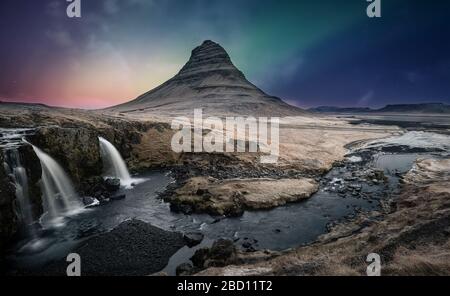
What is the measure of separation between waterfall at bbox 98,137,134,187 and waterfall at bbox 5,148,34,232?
39.5ft

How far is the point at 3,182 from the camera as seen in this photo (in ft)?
62.5

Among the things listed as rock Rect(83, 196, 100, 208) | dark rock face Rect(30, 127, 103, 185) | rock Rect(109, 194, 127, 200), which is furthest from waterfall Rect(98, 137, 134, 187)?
rock Rect(83, 196, 100, 208)

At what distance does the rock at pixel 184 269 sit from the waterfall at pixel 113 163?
20.3 meters

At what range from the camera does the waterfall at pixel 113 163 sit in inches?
1374

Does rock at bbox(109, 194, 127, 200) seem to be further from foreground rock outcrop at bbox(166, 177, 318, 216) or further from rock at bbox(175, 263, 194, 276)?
rock at bbox(175, 263, 194, 276)

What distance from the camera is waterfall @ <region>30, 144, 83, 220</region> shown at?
2420cm

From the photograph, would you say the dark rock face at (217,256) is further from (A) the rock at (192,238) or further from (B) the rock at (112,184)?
(B) the rock at (112,184)

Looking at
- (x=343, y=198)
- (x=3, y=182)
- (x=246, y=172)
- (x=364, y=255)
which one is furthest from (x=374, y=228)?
(x=3, y=182)
